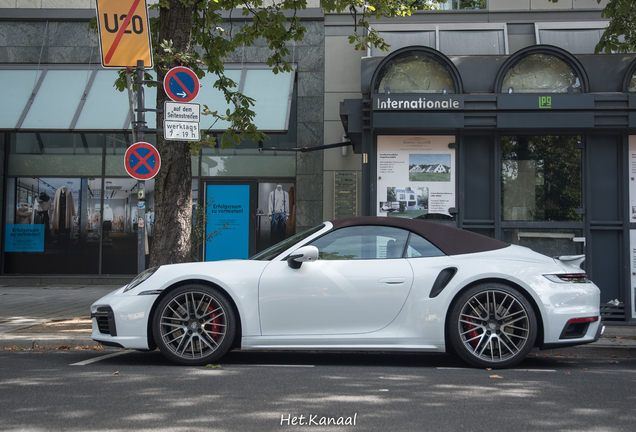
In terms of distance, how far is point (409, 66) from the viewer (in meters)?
8.05

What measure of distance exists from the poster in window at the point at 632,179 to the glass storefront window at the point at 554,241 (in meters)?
0.75

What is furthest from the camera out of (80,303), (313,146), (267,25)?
(313,146)

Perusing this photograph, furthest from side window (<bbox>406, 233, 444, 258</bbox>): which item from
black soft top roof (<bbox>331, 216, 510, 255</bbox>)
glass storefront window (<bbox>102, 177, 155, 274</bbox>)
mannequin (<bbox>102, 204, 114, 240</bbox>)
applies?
mannequin (<bbox>102, 204, 114, 240</bbox>)

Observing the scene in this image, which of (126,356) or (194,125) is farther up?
(194,125)

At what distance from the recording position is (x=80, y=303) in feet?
31.6

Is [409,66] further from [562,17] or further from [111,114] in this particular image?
[111,114]

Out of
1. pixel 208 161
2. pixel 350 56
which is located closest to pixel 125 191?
pixel 208 161

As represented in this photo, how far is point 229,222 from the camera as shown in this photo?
42.5ft

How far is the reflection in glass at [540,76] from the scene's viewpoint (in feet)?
26.0

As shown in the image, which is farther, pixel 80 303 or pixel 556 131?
pixel 80 303

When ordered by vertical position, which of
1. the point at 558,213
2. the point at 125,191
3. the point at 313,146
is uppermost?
the point at 313,146

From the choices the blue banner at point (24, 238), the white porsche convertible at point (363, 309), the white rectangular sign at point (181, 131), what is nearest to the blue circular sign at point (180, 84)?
the white rectangular sign at point (181, 131)

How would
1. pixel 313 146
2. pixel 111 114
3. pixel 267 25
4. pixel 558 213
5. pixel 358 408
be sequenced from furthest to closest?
pixel 313 146 → pixel 111 114 → pixel 267 25 → pixel 558 213 → pixel 358 408

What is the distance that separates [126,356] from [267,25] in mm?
5792
